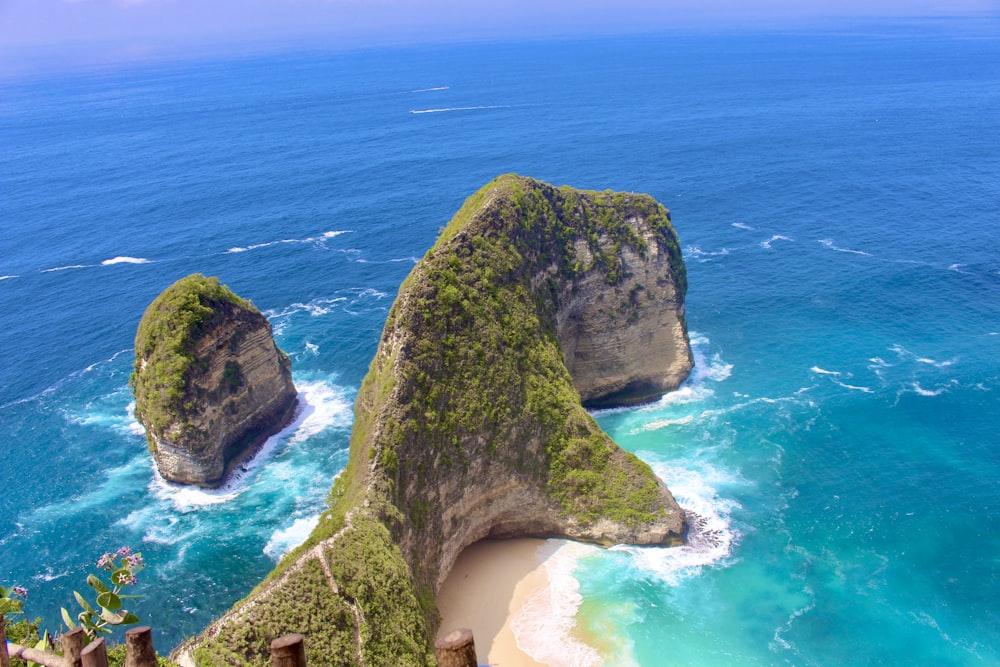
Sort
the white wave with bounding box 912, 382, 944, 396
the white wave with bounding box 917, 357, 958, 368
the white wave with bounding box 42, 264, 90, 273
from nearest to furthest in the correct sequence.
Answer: the white wave with bounding box 912, 382, 944, 396, the white wave with bounding box 917, 357, 958, 368, the white wave with bounding box 42, 264, 90, 273

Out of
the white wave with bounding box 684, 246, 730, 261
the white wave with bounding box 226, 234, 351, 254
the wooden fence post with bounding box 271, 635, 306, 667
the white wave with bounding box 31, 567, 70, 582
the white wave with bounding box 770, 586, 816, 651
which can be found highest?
the wooden fence post with bounding box 271, 635, 306, 667

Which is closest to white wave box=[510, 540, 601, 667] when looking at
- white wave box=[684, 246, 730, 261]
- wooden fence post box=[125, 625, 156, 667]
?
wooden fence post box=[125, 625, 156, 667]

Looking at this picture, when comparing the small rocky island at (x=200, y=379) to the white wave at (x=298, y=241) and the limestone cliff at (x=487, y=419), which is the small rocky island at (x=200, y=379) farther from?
the white wave at (x=298, y=241)

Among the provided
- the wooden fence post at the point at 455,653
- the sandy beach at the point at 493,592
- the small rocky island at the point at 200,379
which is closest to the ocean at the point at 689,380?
the sandy beach at the point at 493,592

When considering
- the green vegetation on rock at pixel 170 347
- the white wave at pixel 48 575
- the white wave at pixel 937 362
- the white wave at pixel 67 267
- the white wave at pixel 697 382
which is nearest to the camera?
the white wave at pixel 48 575

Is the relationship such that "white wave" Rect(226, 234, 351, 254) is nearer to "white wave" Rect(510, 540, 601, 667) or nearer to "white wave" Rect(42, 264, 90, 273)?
"white wave" Rect(42, 264, 90, 273)

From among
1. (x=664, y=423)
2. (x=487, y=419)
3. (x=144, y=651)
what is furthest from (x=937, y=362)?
(x=144, y=651)

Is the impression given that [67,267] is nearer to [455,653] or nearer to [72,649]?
[72,649]
